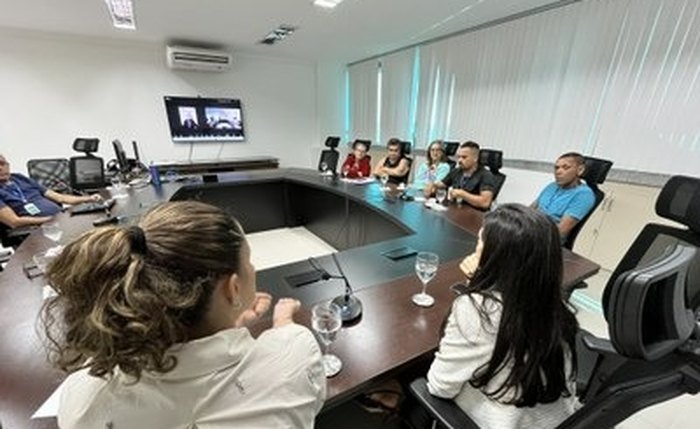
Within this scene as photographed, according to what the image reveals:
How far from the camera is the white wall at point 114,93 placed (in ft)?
15.5

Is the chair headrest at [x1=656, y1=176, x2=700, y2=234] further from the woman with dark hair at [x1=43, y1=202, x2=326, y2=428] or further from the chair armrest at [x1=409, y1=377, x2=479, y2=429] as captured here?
the woman with dark hair at [x1=43, y1=202, x2=326, y2=428]

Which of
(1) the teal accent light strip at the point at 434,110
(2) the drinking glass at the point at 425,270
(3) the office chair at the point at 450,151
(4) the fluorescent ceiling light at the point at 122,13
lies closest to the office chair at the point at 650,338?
(2) the drinking glass at the point at 425,270

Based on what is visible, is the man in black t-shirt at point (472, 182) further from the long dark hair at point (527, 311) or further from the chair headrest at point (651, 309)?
the chair headrest at point (651, 309)

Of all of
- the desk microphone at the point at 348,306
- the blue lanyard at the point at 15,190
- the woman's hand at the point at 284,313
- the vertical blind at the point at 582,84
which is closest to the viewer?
the woman's hand at the point at 284,313

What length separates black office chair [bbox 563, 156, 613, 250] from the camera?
2.24 meters

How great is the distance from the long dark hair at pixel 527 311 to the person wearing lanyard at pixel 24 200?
3.06 metres

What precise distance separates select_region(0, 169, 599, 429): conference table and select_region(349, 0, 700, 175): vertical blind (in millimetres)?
1773

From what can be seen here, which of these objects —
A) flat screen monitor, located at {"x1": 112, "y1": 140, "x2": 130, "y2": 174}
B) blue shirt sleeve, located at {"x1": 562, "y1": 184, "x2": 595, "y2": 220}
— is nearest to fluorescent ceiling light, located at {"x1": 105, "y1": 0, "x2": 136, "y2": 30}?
flat screen monitor, located at {"x1": 112, "y1": 140, "x2": 130, "y2": 174}

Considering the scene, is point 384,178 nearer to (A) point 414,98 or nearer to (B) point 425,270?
(A) point 414,98

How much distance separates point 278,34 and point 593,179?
14.3ft

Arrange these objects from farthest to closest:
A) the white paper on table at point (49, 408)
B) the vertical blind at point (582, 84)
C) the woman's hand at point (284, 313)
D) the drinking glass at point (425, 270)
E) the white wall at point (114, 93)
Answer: the white wall at point (114, 93) → the vertical blind at point (582, 84) → the drinking glass at point (425, 270) → the woman's hand at point (284, 313) → the white paper on table at point (49, 408)

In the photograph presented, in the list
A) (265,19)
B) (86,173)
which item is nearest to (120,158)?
(86,173)

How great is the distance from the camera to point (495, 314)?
870 mm

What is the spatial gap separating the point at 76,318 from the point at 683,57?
4.15m
